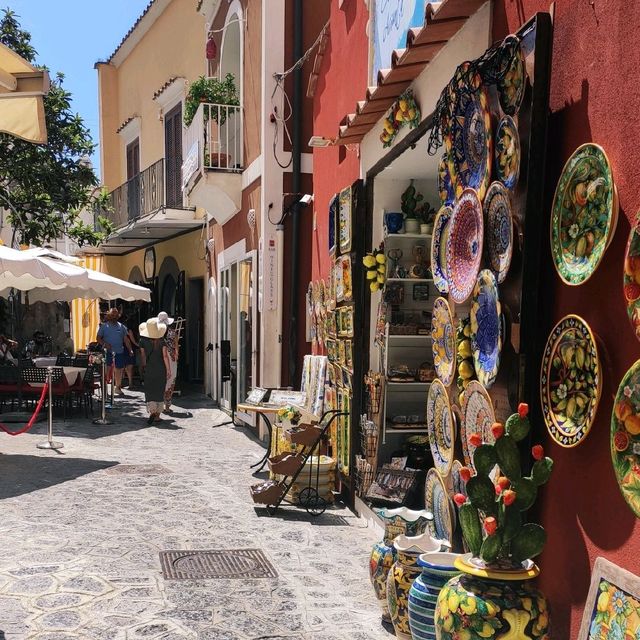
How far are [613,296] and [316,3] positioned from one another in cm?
831

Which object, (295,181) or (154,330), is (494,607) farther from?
(154,330)

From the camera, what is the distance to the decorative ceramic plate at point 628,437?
2.23 m

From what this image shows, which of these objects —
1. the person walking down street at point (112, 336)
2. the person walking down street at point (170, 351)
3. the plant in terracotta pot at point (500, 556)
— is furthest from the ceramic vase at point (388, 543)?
the person walking down street at point (112, 336)

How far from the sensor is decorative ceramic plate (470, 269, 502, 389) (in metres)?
3.19

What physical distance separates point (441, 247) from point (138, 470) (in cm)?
487

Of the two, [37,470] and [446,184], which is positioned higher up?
[446,184]

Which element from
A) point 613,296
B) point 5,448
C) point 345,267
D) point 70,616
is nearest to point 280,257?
point 345,267

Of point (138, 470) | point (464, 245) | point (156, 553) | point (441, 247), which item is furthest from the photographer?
point (138, 470)

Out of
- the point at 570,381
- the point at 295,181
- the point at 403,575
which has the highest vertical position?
the point at 295,181

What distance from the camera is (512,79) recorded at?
306 cm

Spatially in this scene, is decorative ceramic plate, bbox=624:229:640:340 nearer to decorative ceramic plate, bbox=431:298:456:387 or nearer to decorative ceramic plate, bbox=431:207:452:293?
decorative ceramic plate, bbox=431:298:456:387

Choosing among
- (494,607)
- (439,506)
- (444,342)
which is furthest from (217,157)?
(494,607)

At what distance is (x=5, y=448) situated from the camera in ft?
28.6

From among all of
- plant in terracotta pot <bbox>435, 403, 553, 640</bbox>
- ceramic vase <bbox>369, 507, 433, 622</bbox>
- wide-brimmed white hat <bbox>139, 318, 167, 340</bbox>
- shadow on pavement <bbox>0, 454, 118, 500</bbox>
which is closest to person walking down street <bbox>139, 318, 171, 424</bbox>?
wide-brimmed white hat <bbox>139, 318, 167, 340</bbox>
